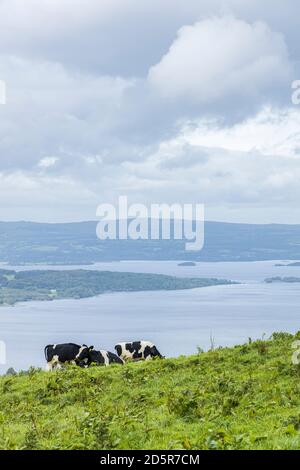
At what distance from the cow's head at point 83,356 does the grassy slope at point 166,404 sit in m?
6.77

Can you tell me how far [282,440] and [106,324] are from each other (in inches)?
5514

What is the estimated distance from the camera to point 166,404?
43.2 feet

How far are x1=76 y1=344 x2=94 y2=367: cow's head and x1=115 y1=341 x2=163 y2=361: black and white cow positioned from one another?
3.57 meters

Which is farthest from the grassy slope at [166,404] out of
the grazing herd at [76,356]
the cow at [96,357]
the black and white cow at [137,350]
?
the black and white cow at [137,350]

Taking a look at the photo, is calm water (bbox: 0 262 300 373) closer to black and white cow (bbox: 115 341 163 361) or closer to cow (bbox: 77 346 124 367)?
black and white cow (bbox: 115 341 163 361)

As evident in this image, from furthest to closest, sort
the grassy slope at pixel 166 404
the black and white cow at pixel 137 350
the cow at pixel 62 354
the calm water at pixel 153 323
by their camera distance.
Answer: the calm water at pixel 153 323, the black and white cow at pixel 137 350, the cow at pixel 62 354, the grassy slope at pixel 166 404

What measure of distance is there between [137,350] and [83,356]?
4.26m

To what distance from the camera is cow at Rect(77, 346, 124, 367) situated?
25.8m

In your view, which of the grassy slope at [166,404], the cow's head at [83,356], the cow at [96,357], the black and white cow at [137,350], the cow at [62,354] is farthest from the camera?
the black and white cow at [137,350]

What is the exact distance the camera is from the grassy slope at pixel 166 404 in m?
9.77

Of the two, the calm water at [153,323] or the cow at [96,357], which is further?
the calm water at [153,323]

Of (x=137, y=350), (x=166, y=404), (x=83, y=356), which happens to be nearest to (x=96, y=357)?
(x=83, y=356)

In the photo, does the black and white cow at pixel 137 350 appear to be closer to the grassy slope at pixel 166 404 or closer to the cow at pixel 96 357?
the cow at pixel 96 357

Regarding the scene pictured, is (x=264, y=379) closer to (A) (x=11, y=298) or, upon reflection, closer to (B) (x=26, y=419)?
(B) (x=26, y=419)
